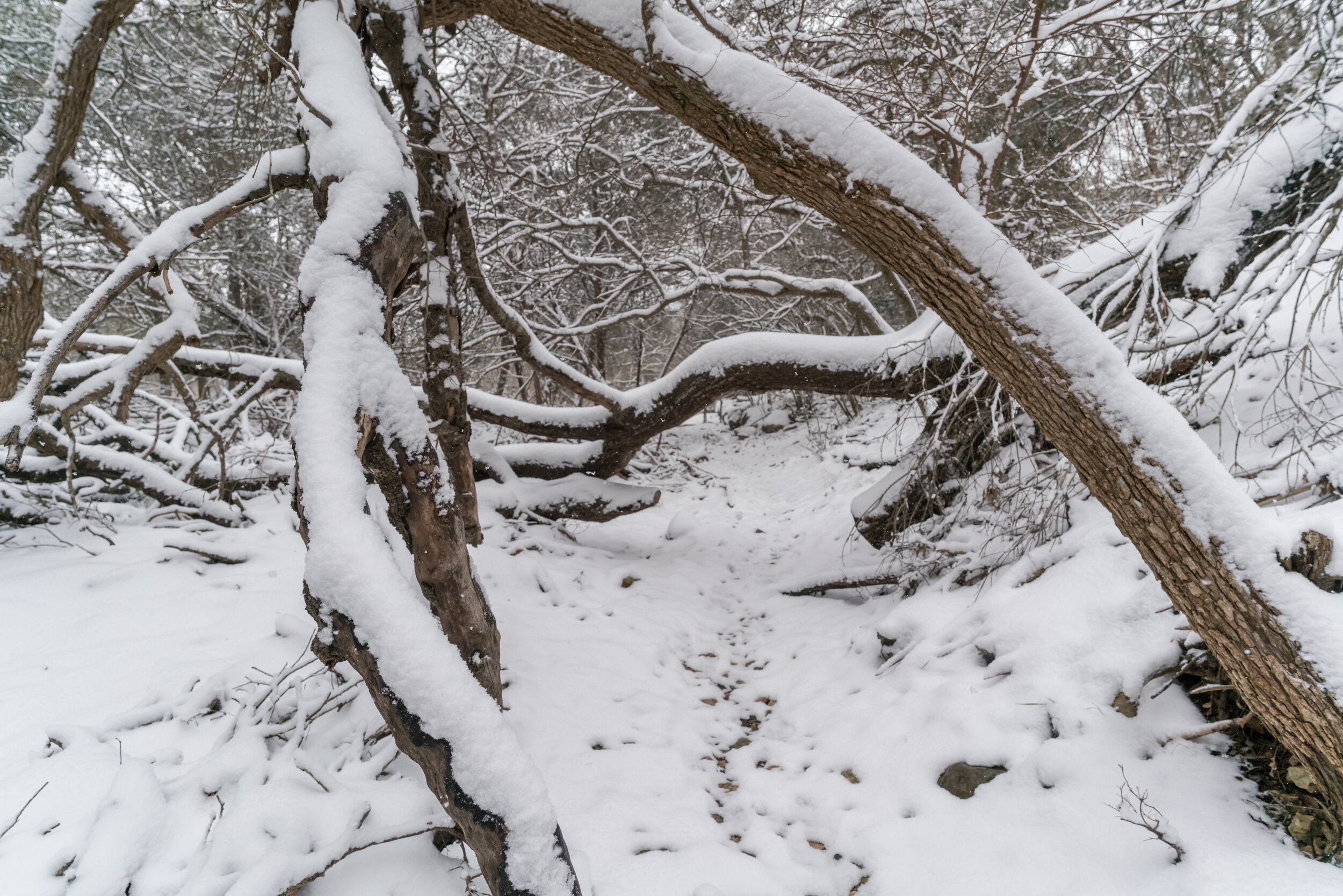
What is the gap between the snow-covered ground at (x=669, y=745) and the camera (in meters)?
1.62

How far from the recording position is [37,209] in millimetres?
2389

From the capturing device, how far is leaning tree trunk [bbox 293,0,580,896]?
1043 mm

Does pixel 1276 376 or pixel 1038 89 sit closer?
pixel 1276 376

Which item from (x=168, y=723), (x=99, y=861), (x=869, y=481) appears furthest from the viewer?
(x=869, y=481)

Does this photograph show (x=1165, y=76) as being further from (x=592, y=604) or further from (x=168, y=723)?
(x=168, y=723)

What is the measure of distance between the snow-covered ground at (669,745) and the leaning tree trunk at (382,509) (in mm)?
705

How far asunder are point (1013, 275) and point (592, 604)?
326 cm

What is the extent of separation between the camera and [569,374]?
450 cm

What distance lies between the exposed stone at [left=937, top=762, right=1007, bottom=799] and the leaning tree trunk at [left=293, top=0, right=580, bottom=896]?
1.68 m

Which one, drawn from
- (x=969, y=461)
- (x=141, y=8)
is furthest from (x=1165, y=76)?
(x=141, y=8)

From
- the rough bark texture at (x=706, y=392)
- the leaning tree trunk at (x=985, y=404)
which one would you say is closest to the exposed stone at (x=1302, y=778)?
the leaning tree trunk at (x=985, y=404)

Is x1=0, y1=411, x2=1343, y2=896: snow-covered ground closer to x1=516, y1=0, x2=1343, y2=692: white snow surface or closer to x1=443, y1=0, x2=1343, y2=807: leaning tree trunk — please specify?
x1=443, y1=0, x2=1343, y2=807: leaning tree trunk

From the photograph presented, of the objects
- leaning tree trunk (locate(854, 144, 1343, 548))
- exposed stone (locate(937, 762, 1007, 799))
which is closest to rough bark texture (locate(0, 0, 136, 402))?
exposed stone (locate(937, 762, 1007, 799))

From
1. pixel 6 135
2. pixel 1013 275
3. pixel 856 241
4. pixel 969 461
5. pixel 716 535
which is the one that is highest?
pixel 6 135
